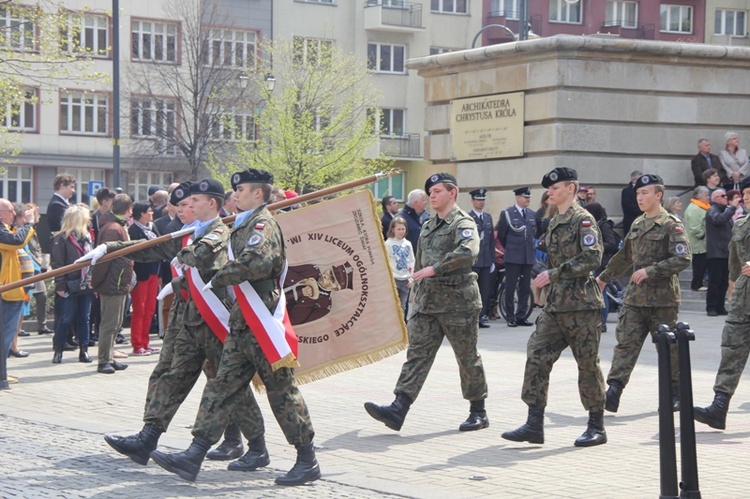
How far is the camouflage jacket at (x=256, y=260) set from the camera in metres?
7.66

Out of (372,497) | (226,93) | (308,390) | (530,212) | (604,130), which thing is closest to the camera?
(372,497)

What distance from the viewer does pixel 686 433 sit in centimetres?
663

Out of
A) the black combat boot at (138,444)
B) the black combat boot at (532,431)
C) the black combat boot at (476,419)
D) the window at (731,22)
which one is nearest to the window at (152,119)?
the window at (731,22)

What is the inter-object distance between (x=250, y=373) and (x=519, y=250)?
34.4 ft

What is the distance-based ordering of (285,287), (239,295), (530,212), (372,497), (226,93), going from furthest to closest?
(226,93), (530,212), (285,287), (239,295), (372,497)

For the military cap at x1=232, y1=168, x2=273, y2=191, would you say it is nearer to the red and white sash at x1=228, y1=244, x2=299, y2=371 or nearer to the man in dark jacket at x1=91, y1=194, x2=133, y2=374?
the red and white sash at x1=228, y1=244, x2=299, y2=371

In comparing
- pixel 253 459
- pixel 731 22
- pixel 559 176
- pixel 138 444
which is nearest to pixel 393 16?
pixel 731 22

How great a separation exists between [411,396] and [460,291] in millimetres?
857

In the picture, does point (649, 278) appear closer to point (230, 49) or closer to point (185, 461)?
point (185, 461)

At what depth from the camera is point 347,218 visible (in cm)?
965

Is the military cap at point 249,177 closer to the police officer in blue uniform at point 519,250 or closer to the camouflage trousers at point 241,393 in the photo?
the camouflage trousers at point 241,393

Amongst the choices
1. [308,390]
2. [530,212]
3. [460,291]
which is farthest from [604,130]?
[460,291]

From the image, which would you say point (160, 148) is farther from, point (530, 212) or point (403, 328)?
point (403, 328)

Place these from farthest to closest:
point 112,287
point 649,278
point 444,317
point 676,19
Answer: point 676,19, point 112,287, point 649,278, point 444,317
